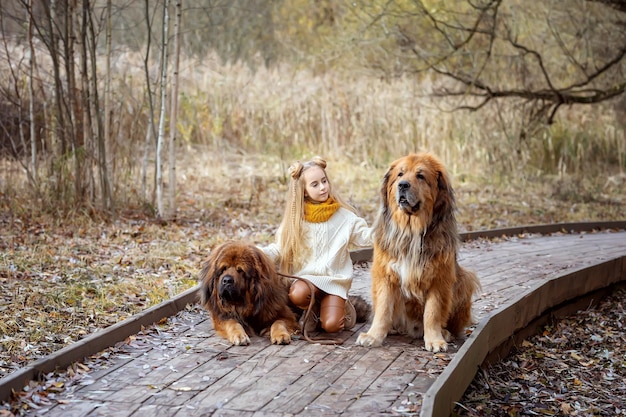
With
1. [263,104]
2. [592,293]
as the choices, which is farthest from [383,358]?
[263,104]

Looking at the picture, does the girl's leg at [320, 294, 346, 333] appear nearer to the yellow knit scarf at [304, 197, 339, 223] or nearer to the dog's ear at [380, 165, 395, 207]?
the yellow knit scarf at [304, 197, 339, 223]

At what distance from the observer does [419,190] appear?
15.8 ft

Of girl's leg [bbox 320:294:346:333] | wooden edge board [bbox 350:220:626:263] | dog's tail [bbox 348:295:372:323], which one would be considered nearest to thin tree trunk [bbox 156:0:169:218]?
wooden edge board [bbox 350:220:626:263]

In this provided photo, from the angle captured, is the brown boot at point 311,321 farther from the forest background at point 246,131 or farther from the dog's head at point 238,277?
the forest background at point 246,131

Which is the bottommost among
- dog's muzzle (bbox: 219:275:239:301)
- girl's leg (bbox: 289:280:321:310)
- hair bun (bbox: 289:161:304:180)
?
girl's leg (bbox: 289:280:321:310)

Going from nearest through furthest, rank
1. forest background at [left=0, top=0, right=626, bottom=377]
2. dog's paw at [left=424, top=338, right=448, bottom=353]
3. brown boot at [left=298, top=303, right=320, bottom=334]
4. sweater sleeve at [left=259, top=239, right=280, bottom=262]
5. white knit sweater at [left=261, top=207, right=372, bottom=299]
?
dog's paw at [left=424, top=338, right=448, bottom=353] → brown boot at [left=298, top=303, right=320, bottom=334] → white knit sweater at [left=261, top=207, right=372, bottom=299] → sweater sleeve at [left=259, top=239, right=280, bottom=262] → forest background at [left=0, top=0, right=626, bottom=377]

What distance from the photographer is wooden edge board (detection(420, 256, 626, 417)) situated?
12.8ft

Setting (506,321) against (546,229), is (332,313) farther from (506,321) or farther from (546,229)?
(546,229)

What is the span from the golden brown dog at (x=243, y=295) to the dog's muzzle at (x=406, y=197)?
1.07 meters

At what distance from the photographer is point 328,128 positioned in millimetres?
16078

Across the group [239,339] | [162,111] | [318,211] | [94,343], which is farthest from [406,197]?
[162,111]

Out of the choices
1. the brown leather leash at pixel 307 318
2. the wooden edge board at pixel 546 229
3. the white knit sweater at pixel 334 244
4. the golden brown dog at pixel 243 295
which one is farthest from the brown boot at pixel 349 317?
the wooden edge board at pixel 546 229

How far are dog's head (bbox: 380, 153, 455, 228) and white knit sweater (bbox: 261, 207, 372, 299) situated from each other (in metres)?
0.52

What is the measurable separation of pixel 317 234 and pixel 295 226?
175mm
